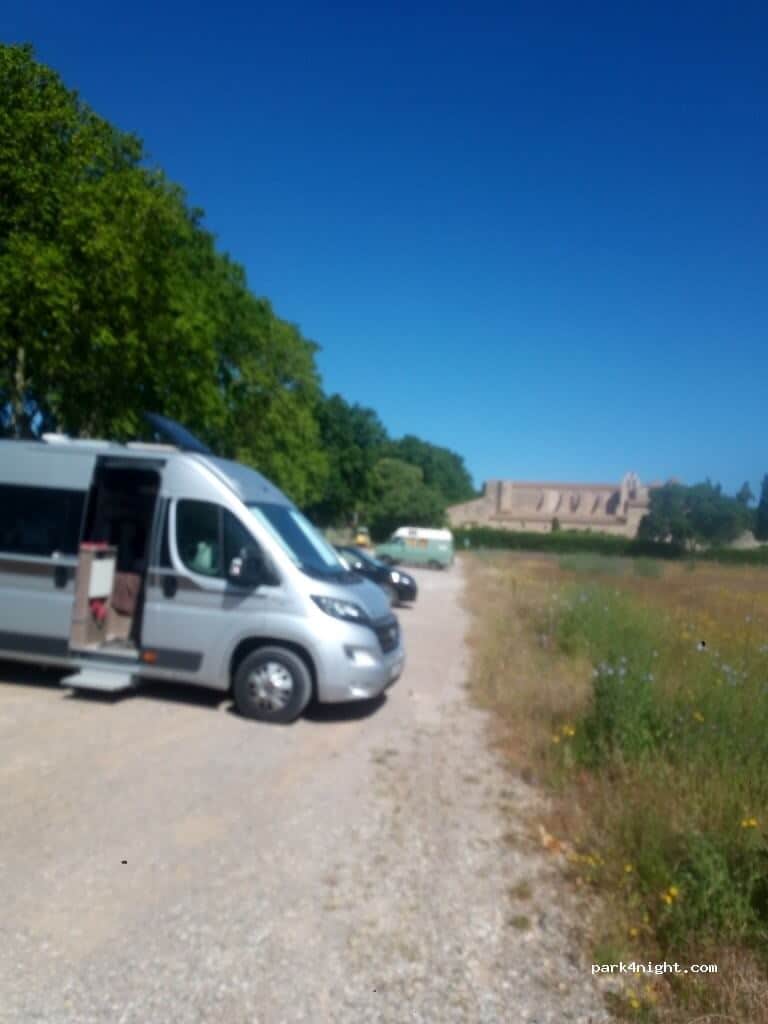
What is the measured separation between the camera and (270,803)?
546cm

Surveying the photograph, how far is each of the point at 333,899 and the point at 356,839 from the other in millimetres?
818

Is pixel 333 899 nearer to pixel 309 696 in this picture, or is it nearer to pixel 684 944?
pixel 684 944

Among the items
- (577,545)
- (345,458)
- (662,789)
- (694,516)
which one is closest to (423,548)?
(345,458)

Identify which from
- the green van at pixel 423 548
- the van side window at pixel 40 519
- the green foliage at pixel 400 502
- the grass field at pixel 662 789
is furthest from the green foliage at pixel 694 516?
the van side window at pixel 40 519

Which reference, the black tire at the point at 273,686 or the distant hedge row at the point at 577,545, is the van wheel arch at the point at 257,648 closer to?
the black tire at the point at 273,686

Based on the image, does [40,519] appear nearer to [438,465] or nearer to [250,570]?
[250,570]

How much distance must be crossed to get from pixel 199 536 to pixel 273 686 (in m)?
1.73

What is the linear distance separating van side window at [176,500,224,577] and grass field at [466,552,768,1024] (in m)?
3.41

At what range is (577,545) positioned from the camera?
6688cm

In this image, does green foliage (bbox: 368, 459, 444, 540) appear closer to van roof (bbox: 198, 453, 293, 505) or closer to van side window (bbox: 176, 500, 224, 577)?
van roof (bbox: 198, 453, 293, 505)

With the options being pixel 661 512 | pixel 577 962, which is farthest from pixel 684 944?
pixel 661 512

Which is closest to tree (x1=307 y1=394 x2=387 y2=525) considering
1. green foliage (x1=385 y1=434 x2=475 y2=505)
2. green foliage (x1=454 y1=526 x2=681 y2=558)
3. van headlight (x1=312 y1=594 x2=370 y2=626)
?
green foliage (x1=454 y1=526 x2=681 y2=558)

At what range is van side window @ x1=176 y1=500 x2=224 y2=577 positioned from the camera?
7.87 metres

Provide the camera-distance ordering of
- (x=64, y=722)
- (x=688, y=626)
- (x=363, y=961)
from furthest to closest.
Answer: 1. (x=688, y=626)
2. (x=64, y=722)
3. (x=363, y=961)
